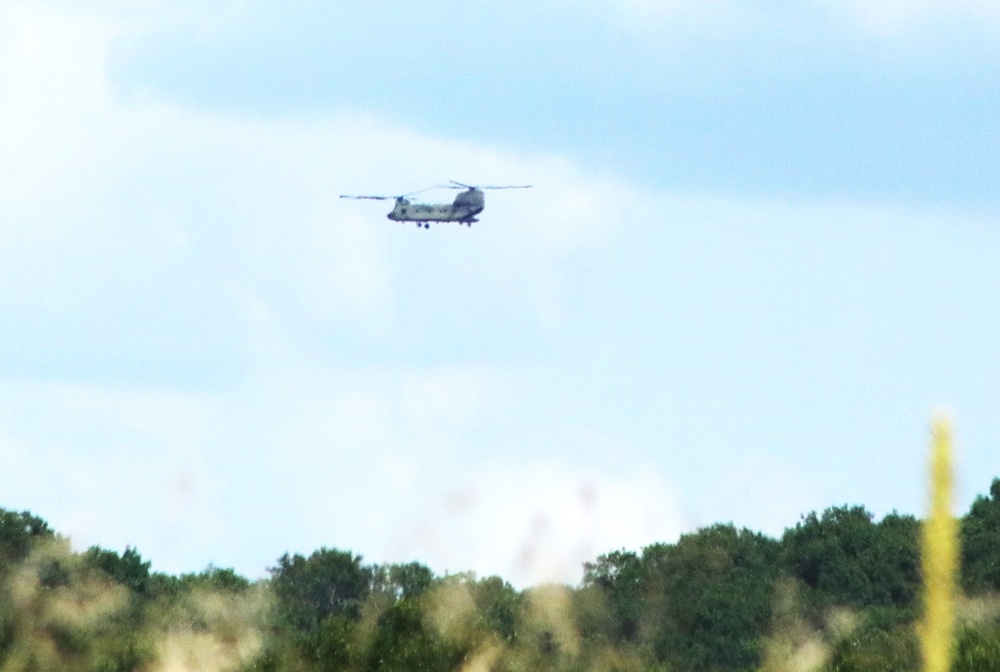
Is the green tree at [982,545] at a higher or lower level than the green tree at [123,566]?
higher

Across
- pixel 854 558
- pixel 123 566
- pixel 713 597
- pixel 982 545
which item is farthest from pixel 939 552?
pixel 854 558

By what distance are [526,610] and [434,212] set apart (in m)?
45.9

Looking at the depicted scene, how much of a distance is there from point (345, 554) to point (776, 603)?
922 inches

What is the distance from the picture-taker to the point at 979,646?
4119 centimetres

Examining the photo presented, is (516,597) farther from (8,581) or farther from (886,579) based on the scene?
(886,579)

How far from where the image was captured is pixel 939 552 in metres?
3.58

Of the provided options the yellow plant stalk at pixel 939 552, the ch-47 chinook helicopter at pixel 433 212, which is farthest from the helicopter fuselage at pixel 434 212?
the yellow plant stalk at pixel 939 552

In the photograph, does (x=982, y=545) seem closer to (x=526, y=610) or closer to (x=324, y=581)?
(x=324, y=581)

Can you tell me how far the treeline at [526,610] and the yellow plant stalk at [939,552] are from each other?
1440 inches

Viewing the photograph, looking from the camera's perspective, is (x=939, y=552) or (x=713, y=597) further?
(x=713, y=597)

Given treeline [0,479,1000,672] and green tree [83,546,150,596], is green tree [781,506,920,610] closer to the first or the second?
treeline [0,479,1000,672]

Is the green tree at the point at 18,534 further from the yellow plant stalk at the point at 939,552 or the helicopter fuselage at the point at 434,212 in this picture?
the yellow plant stalk at the point at 939,552

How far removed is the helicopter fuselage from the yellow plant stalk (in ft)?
374

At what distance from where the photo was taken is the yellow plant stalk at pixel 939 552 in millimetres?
3549
